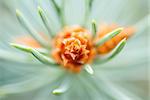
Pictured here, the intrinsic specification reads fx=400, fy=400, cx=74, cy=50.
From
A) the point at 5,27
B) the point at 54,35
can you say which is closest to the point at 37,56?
the point at 54,35

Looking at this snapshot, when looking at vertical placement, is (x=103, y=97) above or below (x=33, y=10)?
below

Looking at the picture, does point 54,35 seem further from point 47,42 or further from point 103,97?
point 103,97

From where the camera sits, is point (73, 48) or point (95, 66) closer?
point (73, 48)

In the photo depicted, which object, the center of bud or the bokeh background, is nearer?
the center of bud

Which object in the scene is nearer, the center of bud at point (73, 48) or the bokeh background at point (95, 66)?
the center of bud at point (73, 48)
